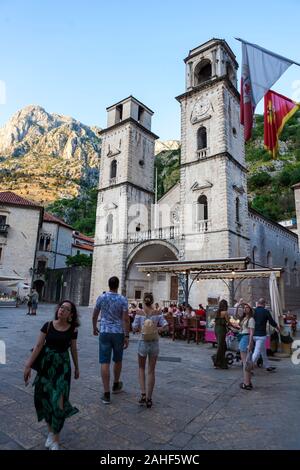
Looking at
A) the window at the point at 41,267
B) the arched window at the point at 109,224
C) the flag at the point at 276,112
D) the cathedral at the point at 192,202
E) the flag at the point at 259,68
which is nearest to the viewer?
the flag at the point at 259,68

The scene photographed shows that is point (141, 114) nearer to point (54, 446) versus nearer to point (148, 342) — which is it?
point (148, 342)

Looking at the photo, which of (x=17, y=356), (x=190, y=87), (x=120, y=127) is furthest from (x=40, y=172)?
(x=17, y=356)

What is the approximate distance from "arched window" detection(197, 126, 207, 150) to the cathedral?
0.08 m

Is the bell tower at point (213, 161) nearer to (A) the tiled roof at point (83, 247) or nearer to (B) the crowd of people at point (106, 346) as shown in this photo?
(B) the crowd of people at point (106, 346)

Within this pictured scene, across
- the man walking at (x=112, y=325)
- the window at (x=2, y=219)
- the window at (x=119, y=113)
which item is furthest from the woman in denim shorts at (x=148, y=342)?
the window at (x=2, y=219)

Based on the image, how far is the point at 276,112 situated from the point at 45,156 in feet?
401

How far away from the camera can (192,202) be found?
21.3m

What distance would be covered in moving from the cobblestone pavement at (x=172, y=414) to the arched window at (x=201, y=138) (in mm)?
19289

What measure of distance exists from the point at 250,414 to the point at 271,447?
1009 mm

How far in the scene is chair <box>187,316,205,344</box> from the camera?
10972mm

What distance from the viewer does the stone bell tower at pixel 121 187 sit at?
2530 cm

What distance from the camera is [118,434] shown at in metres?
3.15

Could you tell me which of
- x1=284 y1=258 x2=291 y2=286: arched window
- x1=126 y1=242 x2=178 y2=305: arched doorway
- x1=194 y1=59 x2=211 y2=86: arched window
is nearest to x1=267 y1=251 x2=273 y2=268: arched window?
x1=284 y1=258 x2=291 y2=286: arched window

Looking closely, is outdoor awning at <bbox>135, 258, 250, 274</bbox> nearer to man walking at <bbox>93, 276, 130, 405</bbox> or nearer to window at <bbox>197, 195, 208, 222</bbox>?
window at <bbox>197, 195, 208, 222</bbox>
